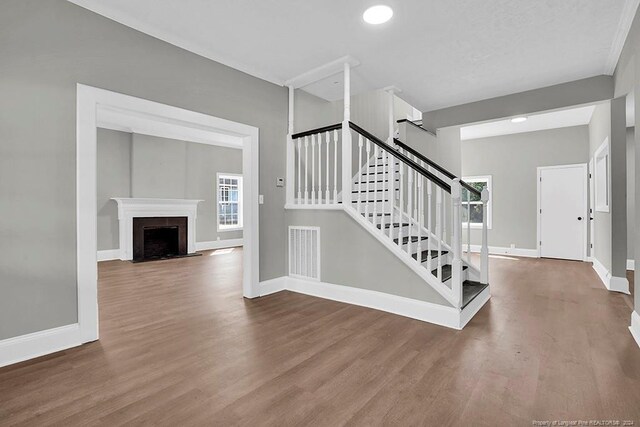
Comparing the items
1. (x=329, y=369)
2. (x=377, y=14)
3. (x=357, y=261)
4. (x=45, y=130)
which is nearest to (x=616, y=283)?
(x=357, y=261)

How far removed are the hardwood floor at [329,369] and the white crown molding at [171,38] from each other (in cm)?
260

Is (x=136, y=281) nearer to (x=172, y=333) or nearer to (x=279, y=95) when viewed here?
(x=172, y=333)

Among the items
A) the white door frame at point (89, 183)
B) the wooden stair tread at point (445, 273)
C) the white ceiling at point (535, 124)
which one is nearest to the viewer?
the white door frame at point (89, 183)

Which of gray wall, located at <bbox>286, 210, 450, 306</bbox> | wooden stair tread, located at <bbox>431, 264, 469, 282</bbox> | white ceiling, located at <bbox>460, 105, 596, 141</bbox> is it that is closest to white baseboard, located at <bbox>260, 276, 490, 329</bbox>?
gray wall, located at <bbox>286, 210, 450, 306</bbox>

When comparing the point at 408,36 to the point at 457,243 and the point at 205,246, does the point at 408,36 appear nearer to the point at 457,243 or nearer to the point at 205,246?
the point at 457,243

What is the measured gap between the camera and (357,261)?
3.49 meters

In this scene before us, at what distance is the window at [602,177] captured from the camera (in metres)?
4.41

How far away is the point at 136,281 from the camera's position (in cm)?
467

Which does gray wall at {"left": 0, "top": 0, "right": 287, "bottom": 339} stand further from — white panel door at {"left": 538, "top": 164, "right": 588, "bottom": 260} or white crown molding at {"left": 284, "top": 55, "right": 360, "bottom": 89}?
white panel door at {"left": 538, "top": 164, "right": 588, "bottom": 260}

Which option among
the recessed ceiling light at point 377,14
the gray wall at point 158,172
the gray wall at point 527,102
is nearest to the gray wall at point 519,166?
the gray wall at point 527,102

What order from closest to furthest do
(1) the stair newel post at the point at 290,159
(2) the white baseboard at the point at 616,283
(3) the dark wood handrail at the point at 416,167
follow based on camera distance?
(3) the dark wood handrail at the point at 416,167
(2) the white baseboard at the point at 616,283
(1) the stair newel post at the point at 290,159

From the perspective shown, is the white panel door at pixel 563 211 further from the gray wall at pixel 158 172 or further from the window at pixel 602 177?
the gray wall at pixel 158 172

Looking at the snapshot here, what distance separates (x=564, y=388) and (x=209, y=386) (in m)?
2.09

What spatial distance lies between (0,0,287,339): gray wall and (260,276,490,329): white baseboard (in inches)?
80.5
